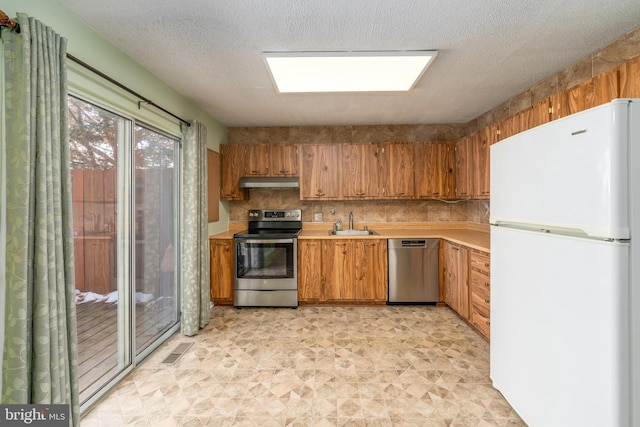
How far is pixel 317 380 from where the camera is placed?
2041 millimetres

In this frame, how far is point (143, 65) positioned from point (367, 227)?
10.4ft

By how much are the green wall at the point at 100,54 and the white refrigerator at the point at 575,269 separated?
8.66 feet

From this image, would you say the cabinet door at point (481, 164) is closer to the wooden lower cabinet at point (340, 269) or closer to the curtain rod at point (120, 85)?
the wooden lower cabinet at point (340, 269)

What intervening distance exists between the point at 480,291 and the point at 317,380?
175cm

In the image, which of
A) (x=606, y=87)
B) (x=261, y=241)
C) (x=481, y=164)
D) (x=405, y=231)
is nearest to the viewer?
(x=606, y=87)

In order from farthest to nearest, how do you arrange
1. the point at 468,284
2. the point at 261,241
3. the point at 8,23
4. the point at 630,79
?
the point at 261,241, the point at 468,284, the point at 630,79, the point at 8,23

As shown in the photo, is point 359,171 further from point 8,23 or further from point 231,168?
point 8,23

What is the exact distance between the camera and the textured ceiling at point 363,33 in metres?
1.60

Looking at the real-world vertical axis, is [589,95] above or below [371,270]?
above

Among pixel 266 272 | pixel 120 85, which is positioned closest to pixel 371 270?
pixel 266 272

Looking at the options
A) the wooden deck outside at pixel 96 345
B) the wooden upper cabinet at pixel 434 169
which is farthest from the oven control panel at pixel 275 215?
the wooden deck outside at pixel 96 345

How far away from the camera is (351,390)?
6.32ft

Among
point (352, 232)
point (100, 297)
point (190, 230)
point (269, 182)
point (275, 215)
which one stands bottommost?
point (100, 297)

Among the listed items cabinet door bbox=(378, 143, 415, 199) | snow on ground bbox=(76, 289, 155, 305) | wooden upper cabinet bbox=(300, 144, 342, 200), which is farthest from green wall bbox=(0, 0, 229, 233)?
cabinet door bbox=(378, 143, 415, 199)
